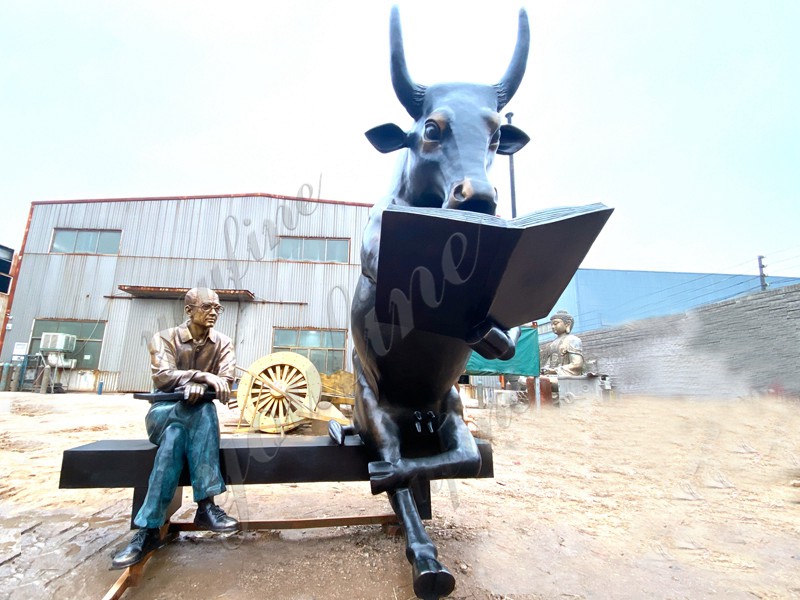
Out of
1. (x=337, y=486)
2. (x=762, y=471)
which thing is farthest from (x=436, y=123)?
(x=762, y=471)

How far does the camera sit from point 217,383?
2143 millimetres

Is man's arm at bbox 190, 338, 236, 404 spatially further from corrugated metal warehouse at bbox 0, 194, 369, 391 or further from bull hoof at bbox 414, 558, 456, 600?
corrugated metal warehouse at bbox 0, 194, 369, 391

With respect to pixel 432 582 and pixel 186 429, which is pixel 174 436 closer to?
pixel 186 429

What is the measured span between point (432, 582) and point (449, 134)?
1.69 m

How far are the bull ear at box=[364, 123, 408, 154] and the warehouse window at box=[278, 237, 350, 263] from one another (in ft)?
39.2

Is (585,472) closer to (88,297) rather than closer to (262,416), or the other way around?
(262,416)

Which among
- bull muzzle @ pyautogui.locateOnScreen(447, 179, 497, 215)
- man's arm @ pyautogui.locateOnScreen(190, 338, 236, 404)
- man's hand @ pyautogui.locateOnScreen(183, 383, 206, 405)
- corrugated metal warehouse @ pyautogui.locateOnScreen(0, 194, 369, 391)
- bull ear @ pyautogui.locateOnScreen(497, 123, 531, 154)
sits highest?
corrugated metal warehouse @ pyautogui.locateOnScreen(0, 194, 369, 391)

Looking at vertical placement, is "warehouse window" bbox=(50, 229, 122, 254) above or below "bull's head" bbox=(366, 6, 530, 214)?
above

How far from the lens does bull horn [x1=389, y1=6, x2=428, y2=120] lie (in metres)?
1.78

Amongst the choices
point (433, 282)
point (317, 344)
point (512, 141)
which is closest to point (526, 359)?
point (317, 344)

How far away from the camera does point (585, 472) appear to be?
4699 mm

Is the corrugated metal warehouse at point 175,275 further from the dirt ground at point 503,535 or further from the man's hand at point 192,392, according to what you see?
the man's hand at point 192,392

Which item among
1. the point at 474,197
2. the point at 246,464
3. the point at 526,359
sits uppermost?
the point at 474,197

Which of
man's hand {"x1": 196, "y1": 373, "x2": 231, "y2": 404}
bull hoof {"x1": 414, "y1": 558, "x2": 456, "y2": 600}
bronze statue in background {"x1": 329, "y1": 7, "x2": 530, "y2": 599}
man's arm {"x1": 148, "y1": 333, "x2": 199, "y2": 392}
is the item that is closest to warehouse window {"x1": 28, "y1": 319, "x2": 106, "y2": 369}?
man's arm {"x1": 148, "y1": 333, "x2": 199, "y2": 392}
